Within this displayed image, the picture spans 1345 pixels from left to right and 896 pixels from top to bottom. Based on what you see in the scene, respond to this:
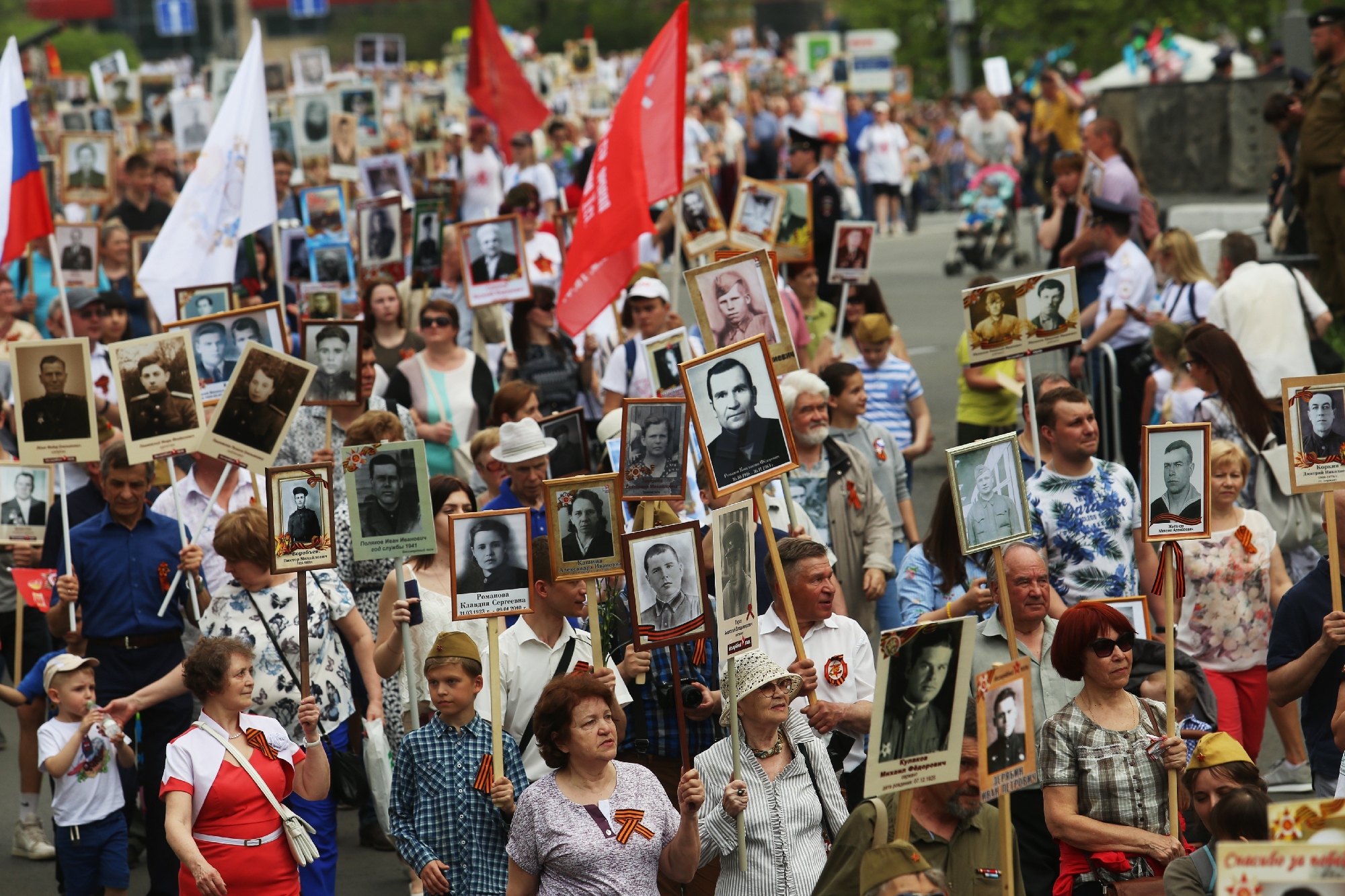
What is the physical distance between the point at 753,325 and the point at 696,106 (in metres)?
26.1

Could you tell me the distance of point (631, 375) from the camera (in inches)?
371

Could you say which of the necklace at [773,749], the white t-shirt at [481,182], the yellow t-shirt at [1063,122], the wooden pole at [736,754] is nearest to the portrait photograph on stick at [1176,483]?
the necklace at [773,749]

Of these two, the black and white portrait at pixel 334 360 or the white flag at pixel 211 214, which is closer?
the black and white portrait at pixel 334 360

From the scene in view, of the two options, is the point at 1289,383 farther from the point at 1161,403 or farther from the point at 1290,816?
the point at 1161,403

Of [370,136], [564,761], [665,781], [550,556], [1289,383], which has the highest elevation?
[370,136]

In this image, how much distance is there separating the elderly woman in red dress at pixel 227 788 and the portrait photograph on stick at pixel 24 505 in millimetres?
2652

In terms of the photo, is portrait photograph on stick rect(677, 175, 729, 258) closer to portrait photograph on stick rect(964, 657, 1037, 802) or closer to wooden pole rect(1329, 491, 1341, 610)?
wooden pole rect(1329, 491, 1341, 610)

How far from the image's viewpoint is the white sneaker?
753 cm

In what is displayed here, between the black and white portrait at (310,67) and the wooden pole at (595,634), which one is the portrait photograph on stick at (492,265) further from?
the black and white portrait at (310,67)

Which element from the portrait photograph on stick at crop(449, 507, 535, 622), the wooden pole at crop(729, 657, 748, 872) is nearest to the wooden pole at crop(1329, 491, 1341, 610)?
the wooden pole at crop(729, 657, 748, 872)

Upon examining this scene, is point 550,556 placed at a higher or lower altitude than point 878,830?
higher

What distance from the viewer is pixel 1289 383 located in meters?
5.94

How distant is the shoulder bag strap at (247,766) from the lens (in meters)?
5.50

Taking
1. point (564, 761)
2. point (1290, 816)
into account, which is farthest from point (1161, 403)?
point (1290, 816)
